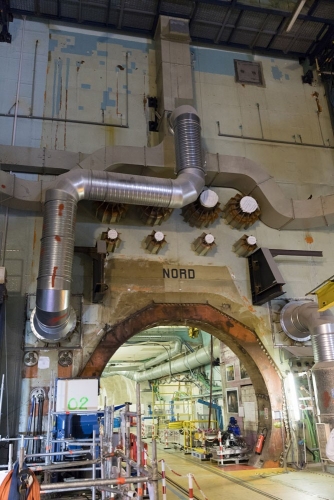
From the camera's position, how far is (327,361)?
308 inches

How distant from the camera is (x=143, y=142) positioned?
35.2 ft

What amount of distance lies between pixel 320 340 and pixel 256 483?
291 centimetres

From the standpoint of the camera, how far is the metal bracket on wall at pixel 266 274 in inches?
349

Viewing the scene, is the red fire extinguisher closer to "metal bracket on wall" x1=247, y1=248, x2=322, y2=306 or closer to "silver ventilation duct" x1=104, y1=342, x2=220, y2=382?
"metal bracket on wall" x1=247, y1=248, x2=322, y2=306

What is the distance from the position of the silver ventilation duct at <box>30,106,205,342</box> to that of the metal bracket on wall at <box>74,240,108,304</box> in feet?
2.17

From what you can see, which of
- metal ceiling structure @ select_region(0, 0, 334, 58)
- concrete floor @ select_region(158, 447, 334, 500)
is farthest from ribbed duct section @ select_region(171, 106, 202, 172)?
concrete floor @ select_region(158, 447, 334, 500)

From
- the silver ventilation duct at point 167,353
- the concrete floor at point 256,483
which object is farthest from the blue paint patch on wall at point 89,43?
the concrete floor at point 256,483

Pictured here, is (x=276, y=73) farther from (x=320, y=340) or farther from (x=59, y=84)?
(x=320, y=340)

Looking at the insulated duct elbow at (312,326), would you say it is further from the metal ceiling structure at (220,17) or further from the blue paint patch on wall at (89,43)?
the blue paint patch on wall at (89,43)

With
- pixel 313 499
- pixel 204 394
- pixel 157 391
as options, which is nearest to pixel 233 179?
pixel 313 499

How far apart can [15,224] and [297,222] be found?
6.81m

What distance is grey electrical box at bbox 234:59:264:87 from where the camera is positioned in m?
12.2

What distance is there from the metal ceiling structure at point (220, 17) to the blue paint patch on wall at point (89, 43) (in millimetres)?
364

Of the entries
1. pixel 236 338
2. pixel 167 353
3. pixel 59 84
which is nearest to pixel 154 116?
pixel 59 84
